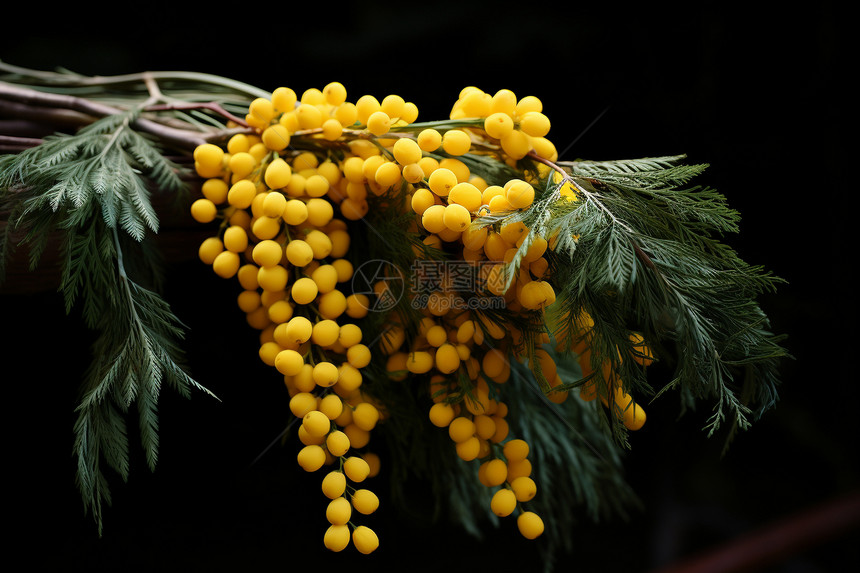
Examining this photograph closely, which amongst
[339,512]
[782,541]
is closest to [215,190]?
[339,512]

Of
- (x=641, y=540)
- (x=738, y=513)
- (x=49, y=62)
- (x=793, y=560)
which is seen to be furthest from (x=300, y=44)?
(x=793, y=560)

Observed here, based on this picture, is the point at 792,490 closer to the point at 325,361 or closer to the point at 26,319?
the point at 325,361

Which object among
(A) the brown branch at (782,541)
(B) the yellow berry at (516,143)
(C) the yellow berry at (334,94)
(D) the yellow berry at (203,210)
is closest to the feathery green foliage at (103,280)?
(D) the yellow berry at (203,210)

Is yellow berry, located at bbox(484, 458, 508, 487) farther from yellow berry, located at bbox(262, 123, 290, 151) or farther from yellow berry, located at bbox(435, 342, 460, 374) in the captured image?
yellow berry, located at bbox(262, 123, 290, 151)

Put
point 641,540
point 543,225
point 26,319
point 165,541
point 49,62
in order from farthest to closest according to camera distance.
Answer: point 641,540 < point 49,62 < point 165,541 < point 26,319 < point 543,225

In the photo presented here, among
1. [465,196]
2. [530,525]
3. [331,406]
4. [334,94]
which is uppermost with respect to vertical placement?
[334,94]

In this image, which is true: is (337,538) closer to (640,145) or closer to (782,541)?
(782,541)

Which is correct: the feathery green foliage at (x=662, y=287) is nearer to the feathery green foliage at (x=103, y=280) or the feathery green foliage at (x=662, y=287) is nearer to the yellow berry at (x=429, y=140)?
the yellow berry at (x=429, y=140)
